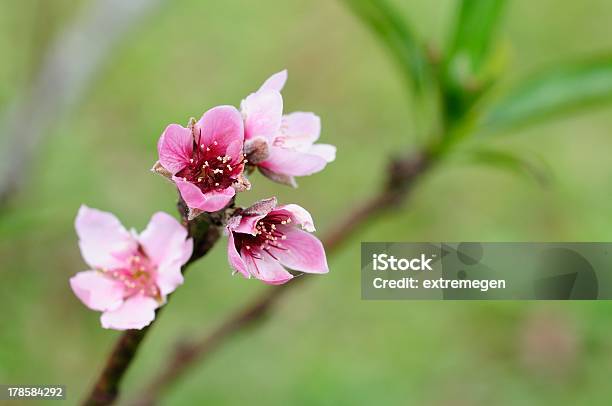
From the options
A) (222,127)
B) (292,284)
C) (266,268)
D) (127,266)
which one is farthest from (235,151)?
(292,284)

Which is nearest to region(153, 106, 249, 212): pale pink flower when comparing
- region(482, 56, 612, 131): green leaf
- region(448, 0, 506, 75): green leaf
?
region(448, 0, 506, 75): green leaf

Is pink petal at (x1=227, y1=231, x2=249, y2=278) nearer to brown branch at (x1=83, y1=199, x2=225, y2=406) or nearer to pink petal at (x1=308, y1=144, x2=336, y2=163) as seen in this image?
brown branch at (x1=83, y1=199, x2=225, y2=406)

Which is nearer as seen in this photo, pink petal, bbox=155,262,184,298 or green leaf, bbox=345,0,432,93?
pink petal, bbox=155,262,184,298

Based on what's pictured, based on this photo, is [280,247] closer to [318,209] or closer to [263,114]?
[263,114]

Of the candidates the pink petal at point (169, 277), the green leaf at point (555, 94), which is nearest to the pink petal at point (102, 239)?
the pink petal at point (169, 277)

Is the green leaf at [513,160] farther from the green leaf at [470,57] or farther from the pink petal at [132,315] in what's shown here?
the pink petal at [132,315]

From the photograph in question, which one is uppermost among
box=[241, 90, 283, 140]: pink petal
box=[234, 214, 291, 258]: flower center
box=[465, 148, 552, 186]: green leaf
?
box=[465, 148, 552, 186]: green leaf
